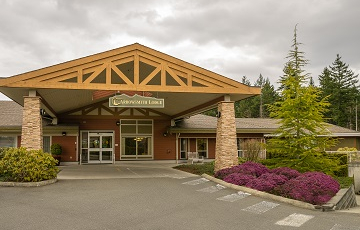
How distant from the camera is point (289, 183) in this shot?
1075 centimetres

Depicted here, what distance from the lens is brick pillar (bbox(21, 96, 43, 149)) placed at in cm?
1331

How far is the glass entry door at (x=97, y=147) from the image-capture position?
80.4ft

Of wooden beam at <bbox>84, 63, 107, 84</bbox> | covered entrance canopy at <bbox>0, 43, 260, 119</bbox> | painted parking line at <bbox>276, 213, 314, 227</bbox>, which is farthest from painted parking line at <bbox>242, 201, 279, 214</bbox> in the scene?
wooden beam at <bbox>84, 63, 107, 84</bbox>

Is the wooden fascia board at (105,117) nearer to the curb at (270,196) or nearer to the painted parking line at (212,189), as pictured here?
the curb at (270,196)

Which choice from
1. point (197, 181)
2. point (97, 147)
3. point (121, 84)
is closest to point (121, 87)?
point (121, 84)

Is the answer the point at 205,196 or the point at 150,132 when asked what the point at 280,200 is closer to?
the point at 205,196

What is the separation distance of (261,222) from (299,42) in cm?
1143

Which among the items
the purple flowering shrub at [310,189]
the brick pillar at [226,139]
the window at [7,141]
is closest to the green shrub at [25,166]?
the brick pillar at [226,139]

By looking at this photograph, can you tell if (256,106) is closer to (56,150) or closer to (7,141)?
(56,150)

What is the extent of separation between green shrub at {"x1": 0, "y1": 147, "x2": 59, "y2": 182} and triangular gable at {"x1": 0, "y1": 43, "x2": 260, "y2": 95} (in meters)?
2.54

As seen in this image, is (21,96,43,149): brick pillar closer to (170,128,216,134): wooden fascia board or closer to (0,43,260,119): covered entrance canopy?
(0,43,260,119): covered entrance canopy

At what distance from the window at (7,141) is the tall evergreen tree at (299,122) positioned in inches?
663

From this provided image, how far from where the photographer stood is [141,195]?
412 inches

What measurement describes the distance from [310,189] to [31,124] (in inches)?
405
